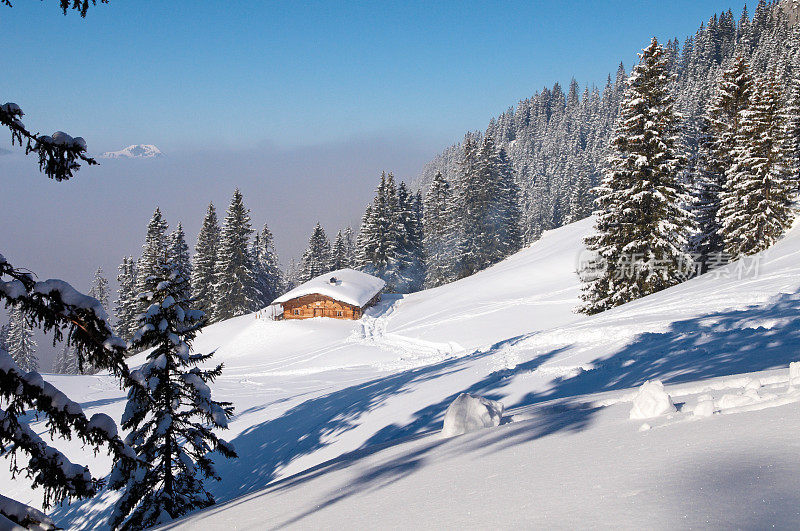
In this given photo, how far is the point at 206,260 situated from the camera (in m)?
53.2

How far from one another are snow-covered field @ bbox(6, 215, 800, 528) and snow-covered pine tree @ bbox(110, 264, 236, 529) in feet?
5.32

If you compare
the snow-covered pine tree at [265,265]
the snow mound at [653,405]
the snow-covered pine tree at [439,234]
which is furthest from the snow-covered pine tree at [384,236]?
the snow mound at [653,405]

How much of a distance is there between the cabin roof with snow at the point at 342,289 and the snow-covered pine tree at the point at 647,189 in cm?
2360

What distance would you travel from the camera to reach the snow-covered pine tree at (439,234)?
56.9 metres

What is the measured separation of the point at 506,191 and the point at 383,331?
28.1 m

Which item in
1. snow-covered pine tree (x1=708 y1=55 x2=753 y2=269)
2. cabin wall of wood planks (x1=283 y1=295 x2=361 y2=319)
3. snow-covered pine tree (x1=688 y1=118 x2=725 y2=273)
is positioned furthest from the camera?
cabin wall of wood planks (x1=283 y1=295 x2=361 y2=319)

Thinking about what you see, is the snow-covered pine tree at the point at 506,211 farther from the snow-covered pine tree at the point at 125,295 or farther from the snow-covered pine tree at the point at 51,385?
the snow-covered pine tree at the point at 51,385

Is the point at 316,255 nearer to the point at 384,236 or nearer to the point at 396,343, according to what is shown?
the point at 384,236

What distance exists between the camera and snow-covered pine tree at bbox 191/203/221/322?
52.8 meters

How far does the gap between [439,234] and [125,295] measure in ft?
134

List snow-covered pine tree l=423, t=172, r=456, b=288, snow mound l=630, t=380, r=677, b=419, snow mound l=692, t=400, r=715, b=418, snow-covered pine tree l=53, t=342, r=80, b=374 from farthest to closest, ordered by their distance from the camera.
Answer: snow-covered pine tree l=53, t=342, r=80, b=374, snow-covered pine tree l=423, t=172, r=456, b=288, snow mound l=630, t=380, r=677, b=419, snow mound l=692, t=400, r=715, b=418

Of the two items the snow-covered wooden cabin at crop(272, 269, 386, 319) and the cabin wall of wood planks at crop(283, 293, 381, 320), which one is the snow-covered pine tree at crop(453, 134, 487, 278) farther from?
the cabin wall of wood planks at crop(283, 293, 381, 320)

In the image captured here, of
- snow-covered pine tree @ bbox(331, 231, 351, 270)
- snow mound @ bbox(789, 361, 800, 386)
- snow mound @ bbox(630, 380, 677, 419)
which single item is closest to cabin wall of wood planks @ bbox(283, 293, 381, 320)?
snow-covered pine tree @ bbox(331, 231, 351, 270)

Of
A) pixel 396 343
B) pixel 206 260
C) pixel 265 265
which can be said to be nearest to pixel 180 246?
pixel 206 260
